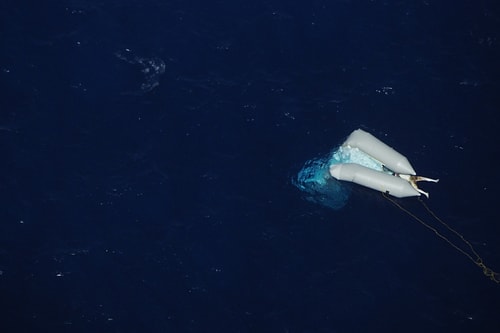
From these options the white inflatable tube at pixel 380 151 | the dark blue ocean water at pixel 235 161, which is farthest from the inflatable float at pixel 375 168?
the dark blue ocean water at pixel 235 161

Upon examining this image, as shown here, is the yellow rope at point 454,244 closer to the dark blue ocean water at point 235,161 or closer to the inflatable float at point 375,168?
the dark blue ocean water at point 235,161

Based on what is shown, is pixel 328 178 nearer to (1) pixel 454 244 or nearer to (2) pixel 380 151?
(2) pixel 380 151

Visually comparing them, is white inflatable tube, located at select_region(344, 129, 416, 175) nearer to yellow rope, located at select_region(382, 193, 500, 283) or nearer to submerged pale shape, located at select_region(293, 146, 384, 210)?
submerged pale shape, located at select_region(293, 146, 384, 210)

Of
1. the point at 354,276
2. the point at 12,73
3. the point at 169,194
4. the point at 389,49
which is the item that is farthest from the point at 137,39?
the point at 354,276

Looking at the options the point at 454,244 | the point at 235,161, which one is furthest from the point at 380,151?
the point at 235,161

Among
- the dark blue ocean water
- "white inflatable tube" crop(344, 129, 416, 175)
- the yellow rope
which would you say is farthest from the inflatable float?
the dark blue ocean water

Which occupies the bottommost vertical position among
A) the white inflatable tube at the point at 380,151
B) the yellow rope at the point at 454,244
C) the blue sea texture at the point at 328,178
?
the yellow rope at the point at 454,244
